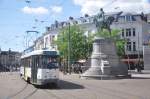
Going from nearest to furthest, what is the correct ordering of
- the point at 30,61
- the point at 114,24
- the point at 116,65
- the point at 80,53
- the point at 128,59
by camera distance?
the point at 30,61
the point at 116,65
the point at 80,53
the point at 128,59
the point at 114,24

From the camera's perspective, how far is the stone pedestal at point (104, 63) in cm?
4956

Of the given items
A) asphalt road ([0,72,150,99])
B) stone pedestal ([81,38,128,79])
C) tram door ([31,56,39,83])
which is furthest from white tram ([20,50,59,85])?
stone pedestal ([81,38,128,79])

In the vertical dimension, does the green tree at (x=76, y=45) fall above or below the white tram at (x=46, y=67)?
above

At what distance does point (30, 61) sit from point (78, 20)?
9405cm

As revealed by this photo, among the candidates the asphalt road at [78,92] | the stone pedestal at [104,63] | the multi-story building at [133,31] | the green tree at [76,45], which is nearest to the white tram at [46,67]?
the asphalt road at [78,92]

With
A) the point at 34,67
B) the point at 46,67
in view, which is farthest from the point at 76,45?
the point at 46,67

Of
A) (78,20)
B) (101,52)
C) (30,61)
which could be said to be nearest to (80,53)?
(78,20)

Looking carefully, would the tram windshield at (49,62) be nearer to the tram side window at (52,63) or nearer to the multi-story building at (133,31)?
the tram side window at (52,63)

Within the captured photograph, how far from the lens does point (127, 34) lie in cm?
10975

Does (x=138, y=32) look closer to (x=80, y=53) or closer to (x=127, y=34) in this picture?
(x=127, y=34)

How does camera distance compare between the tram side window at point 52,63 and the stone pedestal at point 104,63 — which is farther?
the stone pedestal at point 104,63

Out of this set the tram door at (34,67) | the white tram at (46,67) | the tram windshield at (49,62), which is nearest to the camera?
the white tram at (46,67)

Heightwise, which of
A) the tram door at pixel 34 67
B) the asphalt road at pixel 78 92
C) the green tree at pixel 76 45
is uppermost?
the green tree at pixel 76 45

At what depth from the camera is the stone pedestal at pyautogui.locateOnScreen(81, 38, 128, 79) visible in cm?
4956
